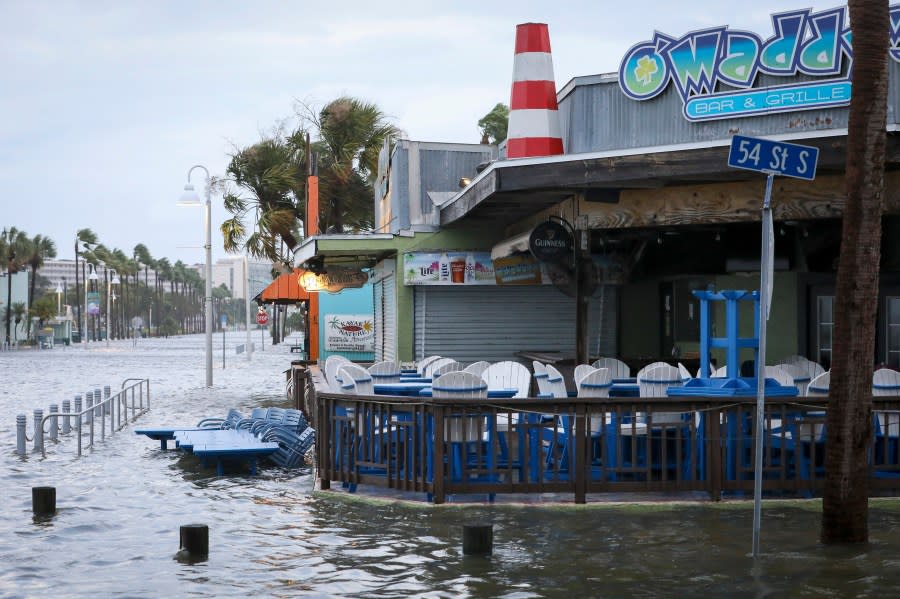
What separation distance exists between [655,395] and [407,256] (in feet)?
29.1

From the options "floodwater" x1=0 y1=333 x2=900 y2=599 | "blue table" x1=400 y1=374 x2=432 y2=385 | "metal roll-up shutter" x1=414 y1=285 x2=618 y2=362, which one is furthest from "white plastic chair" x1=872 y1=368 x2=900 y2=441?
"metal roll-up shutter" x1=414 y1=285 x2=618 y2=362

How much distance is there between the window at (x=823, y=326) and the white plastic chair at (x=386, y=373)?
20.1ft

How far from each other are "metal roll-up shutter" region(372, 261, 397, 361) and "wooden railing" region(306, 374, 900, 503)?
1021 centimetres

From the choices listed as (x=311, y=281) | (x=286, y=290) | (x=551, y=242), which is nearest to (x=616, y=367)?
(x=551, y=242)

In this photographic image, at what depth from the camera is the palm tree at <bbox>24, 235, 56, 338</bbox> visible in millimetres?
109000

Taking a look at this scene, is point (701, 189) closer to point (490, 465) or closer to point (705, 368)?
point (705, 368)

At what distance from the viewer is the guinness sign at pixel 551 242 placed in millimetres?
15312

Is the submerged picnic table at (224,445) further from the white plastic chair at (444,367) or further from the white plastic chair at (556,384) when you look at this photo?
the white plastic chair at (556,384)

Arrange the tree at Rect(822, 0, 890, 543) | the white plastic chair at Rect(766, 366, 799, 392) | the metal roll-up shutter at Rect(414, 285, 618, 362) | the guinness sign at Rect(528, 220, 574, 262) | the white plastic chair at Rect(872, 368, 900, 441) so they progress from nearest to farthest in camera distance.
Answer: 1. the tree at Rect(822, 0, 890, 543)
2. the white plastic chair at Rect(872, 368, 900, 441)
3. the white plastic chair at Rect(766, 366, 799, 392)
4. the guinness sign at Rect(528, 220, 574, 262)
5. the metal roll-up shutter at Rect(414, 285, 618, 362)

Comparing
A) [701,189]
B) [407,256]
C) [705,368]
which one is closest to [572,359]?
[407,256]

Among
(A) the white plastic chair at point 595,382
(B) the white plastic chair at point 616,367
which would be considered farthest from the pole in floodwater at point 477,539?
(B) the white plastic chair at point 616,367

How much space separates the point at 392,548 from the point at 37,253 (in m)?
110

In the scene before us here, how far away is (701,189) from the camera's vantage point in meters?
14.5

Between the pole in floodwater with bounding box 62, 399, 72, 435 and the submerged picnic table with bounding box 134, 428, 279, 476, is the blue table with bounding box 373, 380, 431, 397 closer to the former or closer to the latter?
the submerged picnic table with bounding box 134, 428, 279, 476
